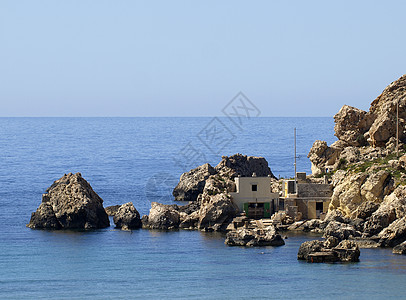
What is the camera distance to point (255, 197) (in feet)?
322

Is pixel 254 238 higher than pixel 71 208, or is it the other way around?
pixel 71 208

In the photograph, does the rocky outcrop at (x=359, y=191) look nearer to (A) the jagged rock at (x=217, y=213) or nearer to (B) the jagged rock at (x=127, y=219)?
(A) the jagged rock at (x=217, y=213)

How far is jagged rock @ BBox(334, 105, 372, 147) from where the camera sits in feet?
363

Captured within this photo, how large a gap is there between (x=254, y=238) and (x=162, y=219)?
1409 centimetres

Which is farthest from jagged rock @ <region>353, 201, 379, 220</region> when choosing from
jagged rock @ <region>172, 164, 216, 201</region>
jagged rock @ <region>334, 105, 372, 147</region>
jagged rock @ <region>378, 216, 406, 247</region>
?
jagged rock @ <region>172, 164, 216, 201</region>

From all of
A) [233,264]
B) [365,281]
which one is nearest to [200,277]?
[233,264]

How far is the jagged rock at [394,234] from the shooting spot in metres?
82.9

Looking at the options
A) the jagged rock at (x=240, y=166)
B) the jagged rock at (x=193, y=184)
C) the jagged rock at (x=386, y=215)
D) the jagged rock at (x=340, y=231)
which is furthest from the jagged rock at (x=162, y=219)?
the jagged rock at (x=193, y=184)

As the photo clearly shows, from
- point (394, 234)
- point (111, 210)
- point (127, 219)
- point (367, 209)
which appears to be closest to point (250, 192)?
point (127, 219)

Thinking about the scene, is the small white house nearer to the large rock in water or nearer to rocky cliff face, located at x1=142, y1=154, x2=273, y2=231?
rocky cliff face, located at x1=142, y1=154, x2=273, y2=231

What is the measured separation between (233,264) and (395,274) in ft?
43.7

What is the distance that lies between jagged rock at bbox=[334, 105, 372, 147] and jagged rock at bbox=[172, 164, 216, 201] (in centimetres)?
2258

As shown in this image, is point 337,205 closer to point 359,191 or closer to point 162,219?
point 359,191

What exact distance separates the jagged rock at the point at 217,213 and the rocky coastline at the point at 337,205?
0.10 meters
